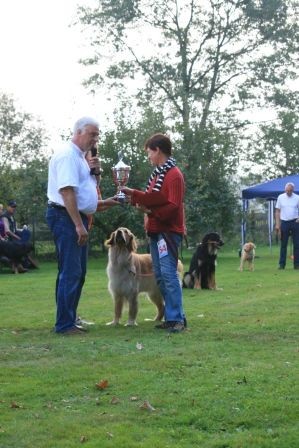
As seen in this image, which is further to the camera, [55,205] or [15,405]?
[55,205]

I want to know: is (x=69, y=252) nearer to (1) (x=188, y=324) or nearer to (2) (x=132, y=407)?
(1) (x=188, y=324)

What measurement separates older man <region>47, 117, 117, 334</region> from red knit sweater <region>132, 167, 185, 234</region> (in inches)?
19.5

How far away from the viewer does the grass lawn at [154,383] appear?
12.2ft

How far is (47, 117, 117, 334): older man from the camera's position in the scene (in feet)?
22.1

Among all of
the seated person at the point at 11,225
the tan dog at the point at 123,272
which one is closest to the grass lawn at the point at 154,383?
the tan dog at the point at 123,272

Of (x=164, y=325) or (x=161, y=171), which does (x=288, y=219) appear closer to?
(x=164, y=325)

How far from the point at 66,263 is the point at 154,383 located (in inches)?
93.8

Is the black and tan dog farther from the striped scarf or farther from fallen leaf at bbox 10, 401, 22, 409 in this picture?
fallen leaf at bbox 10, 401, 22, 409

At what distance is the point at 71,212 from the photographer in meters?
6.69

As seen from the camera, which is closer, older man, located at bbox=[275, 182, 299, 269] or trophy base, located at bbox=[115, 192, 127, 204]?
trophy base, located at bbox=[115, 192, 127, 204]

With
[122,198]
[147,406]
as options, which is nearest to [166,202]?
[122,198]

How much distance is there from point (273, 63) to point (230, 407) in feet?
96.1

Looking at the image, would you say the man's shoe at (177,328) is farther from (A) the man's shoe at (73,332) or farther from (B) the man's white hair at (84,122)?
(B) the man's white hair at (84,122)

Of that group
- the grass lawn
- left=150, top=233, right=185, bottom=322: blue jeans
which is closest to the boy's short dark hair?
left=150, top=233, right=185, bottom=322: blue jeans
